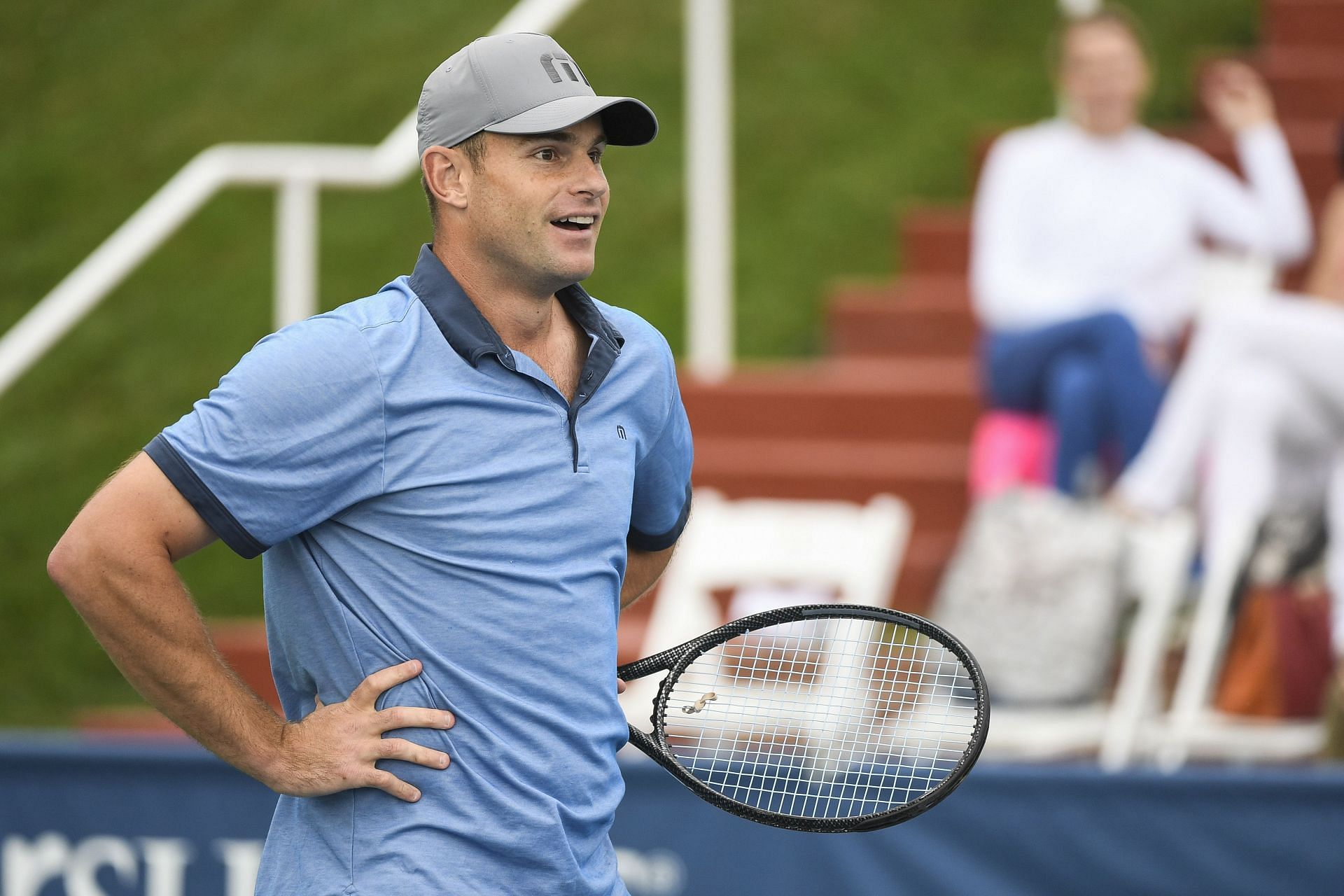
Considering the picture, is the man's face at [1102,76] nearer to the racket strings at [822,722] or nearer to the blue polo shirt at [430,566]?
the racket strings at [822,722]

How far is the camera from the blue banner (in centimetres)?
411

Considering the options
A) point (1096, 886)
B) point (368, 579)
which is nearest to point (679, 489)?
point (368, 579)

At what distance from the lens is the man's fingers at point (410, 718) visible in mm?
2293

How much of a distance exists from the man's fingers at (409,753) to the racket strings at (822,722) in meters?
0.50

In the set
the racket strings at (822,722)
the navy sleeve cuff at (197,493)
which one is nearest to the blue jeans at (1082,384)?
the racket strings at (822,722)

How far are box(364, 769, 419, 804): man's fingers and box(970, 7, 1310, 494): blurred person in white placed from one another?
3.49 meters

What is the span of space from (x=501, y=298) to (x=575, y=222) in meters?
0.14

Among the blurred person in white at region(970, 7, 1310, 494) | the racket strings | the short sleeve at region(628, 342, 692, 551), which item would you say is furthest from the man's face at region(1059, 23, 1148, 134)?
the short sleeve at region(628, 342, 692, 551)

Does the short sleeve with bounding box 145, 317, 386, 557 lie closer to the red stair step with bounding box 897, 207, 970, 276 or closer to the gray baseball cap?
the gray baseball cap

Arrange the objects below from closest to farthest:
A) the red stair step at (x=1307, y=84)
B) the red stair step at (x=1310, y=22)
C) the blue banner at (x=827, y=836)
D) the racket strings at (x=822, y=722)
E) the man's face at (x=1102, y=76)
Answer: the racket strings at (x=822, y=722)
the blue banner at (x=827, y=836)
the man's face at (x=1102, y=76)
the red stair step at (x=1307, y=84)
the red stair step at (x=1310, y=22)

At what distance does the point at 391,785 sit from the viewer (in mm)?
2287

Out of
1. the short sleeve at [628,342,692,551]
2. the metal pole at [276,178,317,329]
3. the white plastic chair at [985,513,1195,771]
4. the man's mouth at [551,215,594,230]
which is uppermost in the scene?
the man's mouth at [551,215,594,230]

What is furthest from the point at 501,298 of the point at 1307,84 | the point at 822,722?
the point at 1307,84

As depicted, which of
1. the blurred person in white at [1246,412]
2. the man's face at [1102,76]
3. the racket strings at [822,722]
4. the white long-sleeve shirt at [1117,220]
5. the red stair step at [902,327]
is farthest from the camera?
the red stair step at [902,327]
